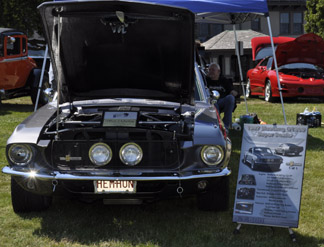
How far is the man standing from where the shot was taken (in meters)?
8.34

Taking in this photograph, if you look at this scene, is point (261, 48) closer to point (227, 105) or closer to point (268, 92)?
point (268, 92)

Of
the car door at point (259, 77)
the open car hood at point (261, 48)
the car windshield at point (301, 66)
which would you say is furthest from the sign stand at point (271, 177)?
the open car hood at point (261, 48)

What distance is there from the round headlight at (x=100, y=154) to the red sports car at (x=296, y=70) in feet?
34.7

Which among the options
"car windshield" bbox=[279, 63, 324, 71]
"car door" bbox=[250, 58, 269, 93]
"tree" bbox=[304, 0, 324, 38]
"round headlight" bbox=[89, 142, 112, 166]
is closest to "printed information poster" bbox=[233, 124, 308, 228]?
"round headlight" bbox=[89, 142, 112, 166]

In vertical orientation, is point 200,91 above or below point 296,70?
above

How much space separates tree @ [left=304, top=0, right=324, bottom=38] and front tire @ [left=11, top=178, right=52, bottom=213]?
78.7 feet

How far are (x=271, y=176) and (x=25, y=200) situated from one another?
2074 millimetres

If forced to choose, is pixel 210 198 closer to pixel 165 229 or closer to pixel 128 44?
pixel 165 229

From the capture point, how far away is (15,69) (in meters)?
13.0

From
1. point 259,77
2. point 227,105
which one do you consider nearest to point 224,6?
point 227,105

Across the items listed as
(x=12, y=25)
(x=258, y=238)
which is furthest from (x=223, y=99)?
(x=12, y=25)

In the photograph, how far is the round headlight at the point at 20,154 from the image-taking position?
412 centimetres

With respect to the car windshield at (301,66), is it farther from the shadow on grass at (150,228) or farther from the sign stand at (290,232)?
the sign stand at (290,232)

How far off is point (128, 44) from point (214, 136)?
4.71 ft
